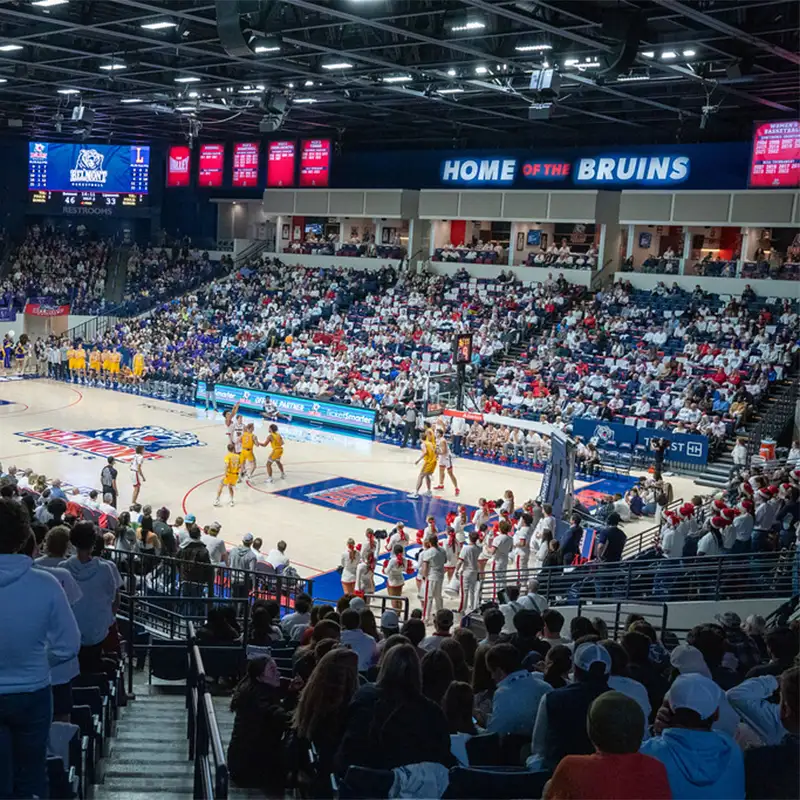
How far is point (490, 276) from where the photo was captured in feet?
129

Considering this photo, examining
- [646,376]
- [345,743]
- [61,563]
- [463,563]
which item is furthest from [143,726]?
[646,376]

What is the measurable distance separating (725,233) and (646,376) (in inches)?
500

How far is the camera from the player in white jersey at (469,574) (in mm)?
14977

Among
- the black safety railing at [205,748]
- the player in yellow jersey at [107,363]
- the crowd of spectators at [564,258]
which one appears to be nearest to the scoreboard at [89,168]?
the player in yellow jersey at [107,363]

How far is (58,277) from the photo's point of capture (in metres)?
47.5

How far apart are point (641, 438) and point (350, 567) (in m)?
14.1

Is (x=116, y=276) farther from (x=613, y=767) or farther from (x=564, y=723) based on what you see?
(x=613, y=767)

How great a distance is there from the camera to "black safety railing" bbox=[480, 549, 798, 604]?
12.4 meters

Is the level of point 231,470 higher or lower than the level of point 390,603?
higher

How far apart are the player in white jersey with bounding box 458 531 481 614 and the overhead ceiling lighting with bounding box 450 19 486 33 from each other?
1099cm

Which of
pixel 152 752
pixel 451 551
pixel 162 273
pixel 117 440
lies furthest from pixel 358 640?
pixel 162 273

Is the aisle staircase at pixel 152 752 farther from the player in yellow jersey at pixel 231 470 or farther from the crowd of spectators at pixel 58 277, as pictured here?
the crowd of spectators at pixel 58 277

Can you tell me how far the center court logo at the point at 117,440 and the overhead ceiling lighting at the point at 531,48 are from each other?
13.7 meters

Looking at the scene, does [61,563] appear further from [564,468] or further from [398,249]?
[398,249]
